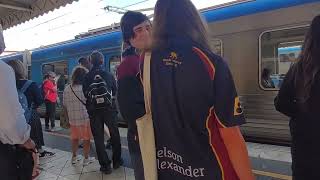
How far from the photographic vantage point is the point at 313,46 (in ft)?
6.59

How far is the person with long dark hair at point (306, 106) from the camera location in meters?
2.00

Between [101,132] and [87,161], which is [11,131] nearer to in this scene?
[101,132]

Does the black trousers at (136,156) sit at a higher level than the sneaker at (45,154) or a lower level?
higher

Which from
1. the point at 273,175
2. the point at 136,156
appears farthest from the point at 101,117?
the point at 136,156

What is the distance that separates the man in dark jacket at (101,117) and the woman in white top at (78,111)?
407 millimetres

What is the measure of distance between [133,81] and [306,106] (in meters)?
1.05

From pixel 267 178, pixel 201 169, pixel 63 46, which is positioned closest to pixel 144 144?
pixel 201 169

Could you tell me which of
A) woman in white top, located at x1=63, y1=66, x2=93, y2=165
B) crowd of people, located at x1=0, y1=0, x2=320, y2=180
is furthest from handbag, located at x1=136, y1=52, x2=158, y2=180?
woman in white top, located at x1=63, y1=66, x2=93, y2=165

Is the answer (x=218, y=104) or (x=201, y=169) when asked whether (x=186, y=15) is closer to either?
(x=218, y=104)

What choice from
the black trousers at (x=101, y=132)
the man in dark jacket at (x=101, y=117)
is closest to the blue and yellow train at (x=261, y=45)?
the man in dark jacket at (x=101, y=117)

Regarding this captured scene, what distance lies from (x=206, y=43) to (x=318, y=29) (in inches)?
30.0

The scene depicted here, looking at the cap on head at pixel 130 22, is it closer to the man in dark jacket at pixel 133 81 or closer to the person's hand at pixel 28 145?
the man in dark jacket at pixel 133 81

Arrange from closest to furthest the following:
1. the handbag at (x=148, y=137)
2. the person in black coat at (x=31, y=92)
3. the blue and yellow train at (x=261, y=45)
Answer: the handbag at (x=148, y=137), the person in black coat at (x=31, y=92), the blue and yellow train at (x=261, y=45)

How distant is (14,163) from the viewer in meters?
2.29
